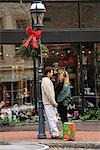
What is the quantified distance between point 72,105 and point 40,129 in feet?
16.0

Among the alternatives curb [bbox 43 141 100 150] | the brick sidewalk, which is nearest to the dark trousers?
the brick sidewalk

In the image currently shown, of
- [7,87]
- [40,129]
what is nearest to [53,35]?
[7,87]

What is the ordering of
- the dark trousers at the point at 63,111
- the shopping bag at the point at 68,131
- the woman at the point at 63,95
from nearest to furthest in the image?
the shopping bag at the point at 68,131 < the woman at the point at 63,95 < the dark trousers at the point at 63,111

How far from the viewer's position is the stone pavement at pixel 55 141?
1436cm

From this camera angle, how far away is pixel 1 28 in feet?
65.0

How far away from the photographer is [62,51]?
2056cm

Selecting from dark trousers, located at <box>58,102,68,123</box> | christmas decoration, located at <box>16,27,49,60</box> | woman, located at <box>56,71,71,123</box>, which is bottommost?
dark trousers, located at <box>58,102,68,123</box>

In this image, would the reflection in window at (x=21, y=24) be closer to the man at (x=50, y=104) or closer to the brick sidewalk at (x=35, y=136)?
the brick sidewalk at (x=35, y=136)

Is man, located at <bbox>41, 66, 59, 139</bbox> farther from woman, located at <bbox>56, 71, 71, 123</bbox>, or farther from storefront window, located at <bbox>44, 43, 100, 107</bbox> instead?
storefront window, located at <bbox>44, 43, 100, 107</bbox>

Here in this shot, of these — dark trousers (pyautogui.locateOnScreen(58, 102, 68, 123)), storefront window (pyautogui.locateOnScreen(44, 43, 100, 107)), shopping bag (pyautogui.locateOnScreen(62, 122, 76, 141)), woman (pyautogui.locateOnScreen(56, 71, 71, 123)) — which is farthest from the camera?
storefront window (pyautogui.locateOnScreen(44, 43, 100, 107))

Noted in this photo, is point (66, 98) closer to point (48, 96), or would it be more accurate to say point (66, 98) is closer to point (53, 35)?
point (48, 96)

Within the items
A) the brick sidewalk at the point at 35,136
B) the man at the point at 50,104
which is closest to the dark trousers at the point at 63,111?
the man at the point at 50,104

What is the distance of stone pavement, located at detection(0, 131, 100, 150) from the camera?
14359 millimetres

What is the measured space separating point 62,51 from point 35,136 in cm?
502
